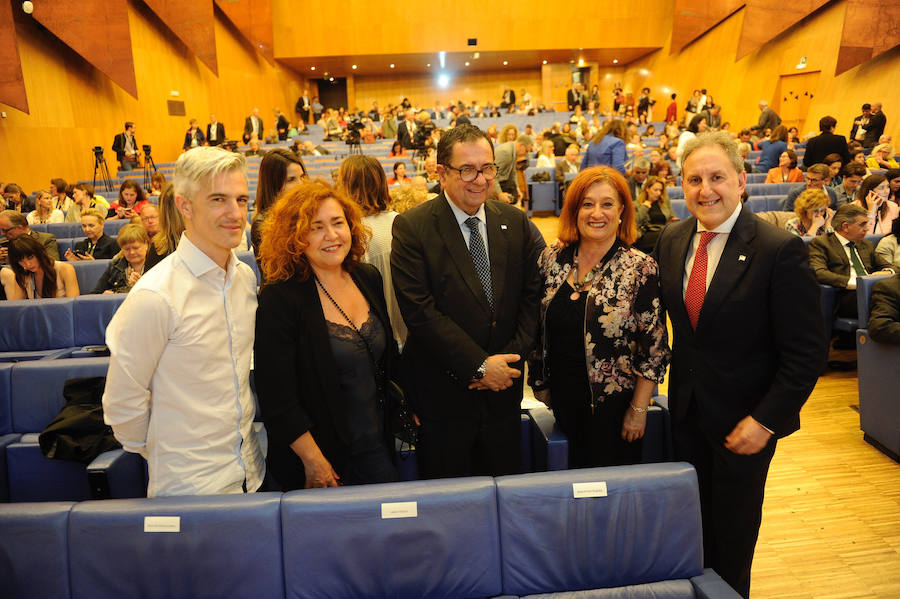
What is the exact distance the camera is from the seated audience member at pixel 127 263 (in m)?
3.72

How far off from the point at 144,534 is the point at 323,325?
0.68 meters

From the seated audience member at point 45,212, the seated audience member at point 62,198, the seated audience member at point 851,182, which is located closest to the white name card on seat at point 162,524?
the seated audience member at point 851,182

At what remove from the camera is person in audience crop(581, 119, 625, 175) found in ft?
18.8

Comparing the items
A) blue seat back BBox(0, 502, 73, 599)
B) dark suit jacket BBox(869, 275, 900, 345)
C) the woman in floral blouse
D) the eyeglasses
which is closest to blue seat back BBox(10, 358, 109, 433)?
blue seat back BBox(0, 502, 73, 599)

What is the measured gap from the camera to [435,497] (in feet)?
4.82

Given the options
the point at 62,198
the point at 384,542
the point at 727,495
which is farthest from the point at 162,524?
the point at 62,198

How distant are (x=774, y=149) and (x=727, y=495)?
Result: 27.2 ft

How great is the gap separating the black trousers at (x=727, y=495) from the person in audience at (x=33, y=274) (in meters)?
4.22

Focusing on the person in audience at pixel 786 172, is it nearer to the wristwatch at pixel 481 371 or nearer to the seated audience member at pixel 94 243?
the wristwatch at pixel 481 371

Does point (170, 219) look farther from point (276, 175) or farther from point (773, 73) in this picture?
point (773, 73)

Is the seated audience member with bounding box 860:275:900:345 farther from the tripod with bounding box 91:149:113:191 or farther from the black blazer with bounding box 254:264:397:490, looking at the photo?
the tripod with bounding box 91:149:113:191

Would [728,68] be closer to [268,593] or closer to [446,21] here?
[446,21]

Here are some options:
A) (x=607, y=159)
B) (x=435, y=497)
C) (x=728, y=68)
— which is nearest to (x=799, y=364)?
(x=435, y=497)

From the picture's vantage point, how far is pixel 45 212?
23.5 ft
